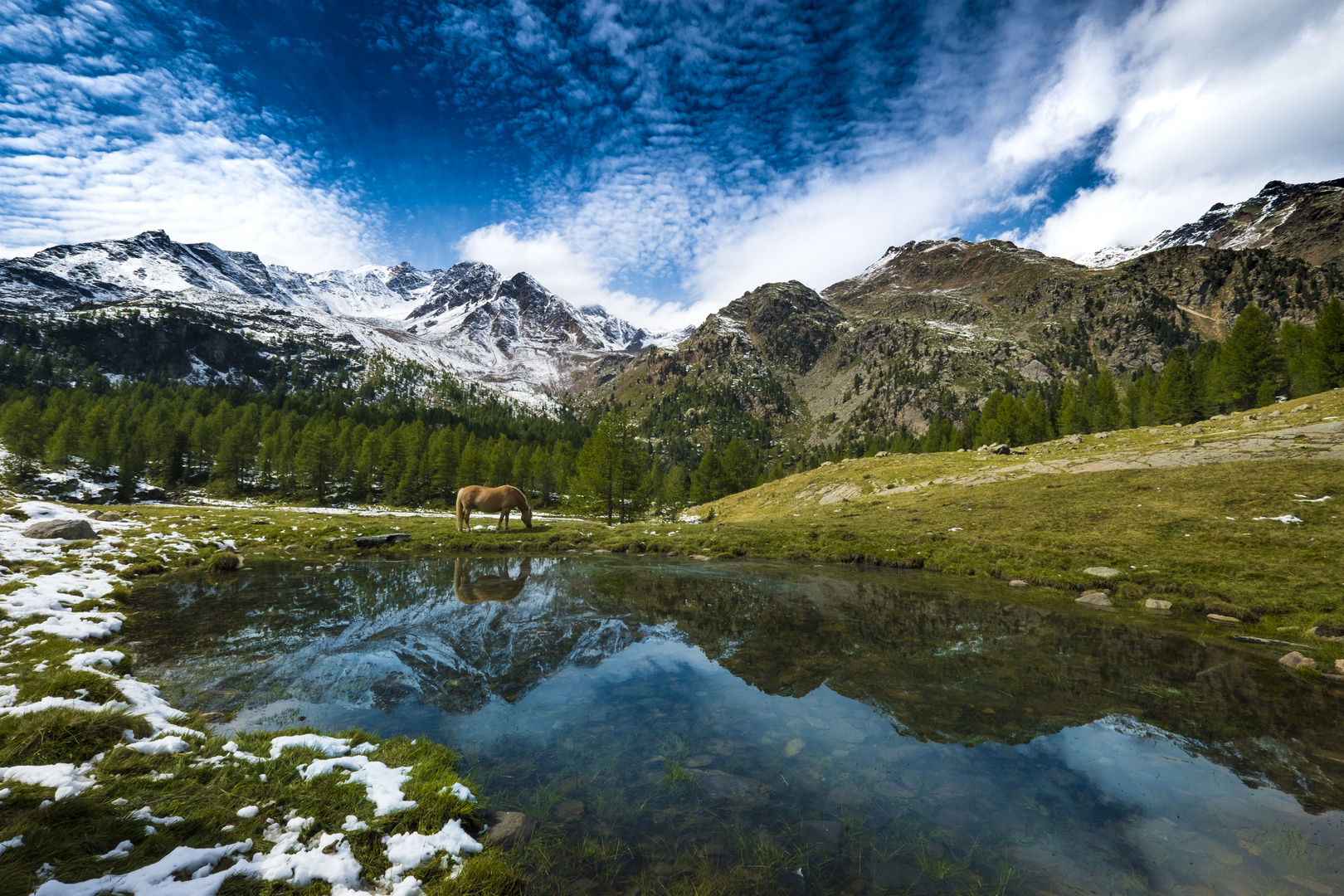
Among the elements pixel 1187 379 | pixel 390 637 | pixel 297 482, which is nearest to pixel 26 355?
pixel 297 482

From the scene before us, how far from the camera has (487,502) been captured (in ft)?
121

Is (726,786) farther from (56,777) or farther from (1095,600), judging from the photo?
(1095,600)

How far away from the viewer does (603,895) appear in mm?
5461

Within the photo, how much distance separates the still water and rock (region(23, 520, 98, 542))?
9.21 metres

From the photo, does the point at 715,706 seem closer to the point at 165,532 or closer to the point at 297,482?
the point at 165,532

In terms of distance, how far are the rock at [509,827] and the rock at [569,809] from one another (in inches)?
16.1

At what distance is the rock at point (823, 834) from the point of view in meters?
6.48

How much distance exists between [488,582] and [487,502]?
15.5 meters

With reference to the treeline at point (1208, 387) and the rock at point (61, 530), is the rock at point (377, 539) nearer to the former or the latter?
the rock at point (61, 530)

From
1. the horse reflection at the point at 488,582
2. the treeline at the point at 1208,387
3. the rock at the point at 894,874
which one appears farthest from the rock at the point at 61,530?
the treeline at the point at 1208,387

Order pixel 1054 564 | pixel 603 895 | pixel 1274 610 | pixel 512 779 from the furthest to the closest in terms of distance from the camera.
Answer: pixel 1054 564 < pixel 1274 610 < pixel 512 779 < pixel 603 895

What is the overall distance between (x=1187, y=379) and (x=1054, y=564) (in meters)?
92.5

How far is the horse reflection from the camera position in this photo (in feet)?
64.8

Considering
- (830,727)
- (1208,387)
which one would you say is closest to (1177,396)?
(1208,387)
